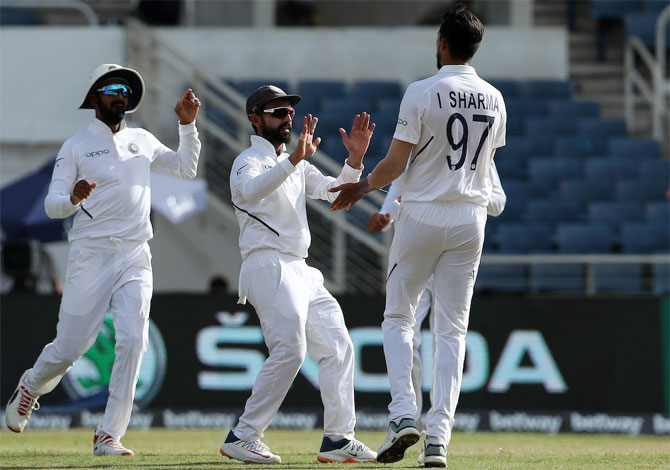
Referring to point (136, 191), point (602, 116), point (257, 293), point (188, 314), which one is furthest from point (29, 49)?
point (257, 293)

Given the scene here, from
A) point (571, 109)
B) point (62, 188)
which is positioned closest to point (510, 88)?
point (571, 109)

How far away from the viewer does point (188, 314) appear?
1279cm

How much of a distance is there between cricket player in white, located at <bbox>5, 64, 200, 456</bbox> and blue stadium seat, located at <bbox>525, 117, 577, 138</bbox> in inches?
389

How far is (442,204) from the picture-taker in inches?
268

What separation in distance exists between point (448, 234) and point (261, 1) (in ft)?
44.0

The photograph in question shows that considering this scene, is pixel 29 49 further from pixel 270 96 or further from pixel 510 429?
pixel 270 96

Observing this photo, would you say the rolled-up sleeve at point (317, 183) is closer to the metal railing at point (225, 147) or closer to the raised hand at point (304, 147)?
the raised hand at point (304, 147)

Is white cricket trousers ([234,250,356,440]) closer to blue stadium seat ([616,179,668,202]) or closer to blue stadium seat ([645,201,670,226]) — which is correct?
blue stadium seat ([645,201,670,226])

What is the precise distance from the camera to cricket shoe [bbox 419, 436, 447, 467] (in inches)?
261

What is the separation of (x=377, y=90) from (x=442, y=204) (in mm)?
11145

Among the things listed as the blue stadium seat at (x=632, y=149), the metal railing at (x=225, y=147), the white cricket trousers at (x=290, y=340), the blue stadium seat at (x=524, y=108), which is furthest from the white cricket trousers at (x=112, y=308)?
the blue stadium seat at (x=632, y=149)

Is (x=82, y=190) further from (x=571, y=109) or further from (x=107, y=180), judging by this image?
(x=571, y=109)

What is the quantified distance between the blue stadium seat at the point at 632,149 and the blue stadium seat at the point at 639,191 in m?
0.73

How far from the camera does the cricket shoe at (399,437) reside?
6.64 meters
